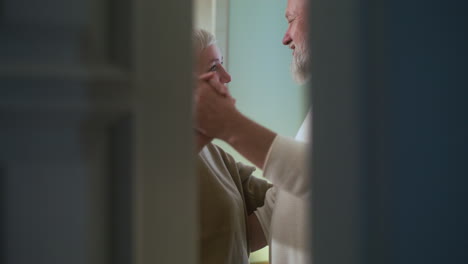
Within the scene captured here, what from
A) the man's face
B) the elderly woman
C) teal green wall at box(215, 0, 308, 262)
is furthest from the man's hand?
teal green wall at box(215, 0, 308, 262)

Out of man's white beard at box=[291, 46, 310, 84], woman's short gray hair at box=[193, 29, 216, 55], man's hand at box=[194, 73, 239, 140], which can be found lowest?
man's hand at box=[194, 73, 239, 140]

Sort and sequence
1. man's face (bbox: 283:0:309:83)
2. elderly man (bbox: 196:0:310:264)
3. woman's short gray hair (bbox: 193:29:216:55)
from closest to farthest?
1. elderly man (bbox: 196:0:310:264)
2. woman's short gray hair (bbox: 193:29:216:55)
3. man's face (bbox: 283:0:309:83)

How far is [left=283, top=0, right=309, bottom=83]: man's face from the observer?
1.50m

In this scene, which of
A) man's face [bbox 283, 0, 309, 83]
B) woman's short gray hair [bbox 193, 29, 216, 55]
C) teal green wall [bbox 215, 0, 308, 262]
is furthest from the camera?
teal green wall [bbox 215, 0, 308, 262]

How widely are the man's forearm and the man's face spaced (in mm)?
522

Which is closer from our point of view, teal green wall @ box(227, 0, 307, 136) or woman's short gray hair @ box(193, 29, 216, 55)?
woman's short gray hair @ box(193, 29, 216, 55)

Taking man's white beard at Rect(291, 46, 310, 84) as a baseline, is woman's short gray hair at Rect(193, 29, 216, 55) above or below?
above

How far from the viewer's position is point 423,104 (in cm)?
54

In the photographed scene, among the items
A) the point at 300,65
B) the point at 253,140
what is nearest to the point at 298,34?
the point at 300,65

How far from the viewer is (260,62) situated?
7.00 feet

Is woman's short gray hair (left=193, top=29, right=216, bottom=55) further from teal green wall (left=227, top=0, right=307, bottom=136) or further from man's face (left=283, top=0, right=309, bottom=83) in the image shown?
teal green wall (left=227, top=0, right=307, bottom=136)

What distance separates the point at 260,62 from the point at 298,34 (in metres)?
0.61

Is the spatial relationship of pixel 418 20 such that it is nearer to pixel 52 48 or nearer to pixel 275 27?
pixel 52 48

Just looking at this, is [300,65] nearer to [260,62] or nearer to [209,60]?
[209,60]
